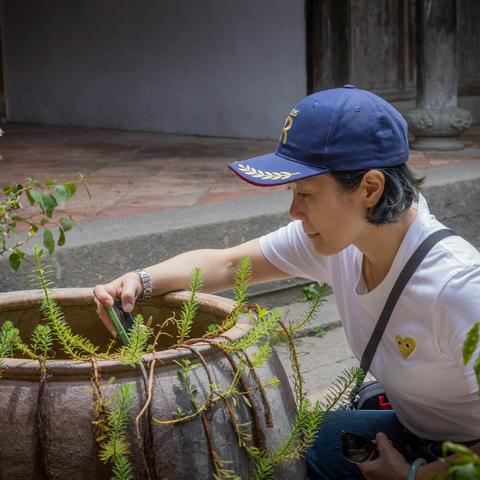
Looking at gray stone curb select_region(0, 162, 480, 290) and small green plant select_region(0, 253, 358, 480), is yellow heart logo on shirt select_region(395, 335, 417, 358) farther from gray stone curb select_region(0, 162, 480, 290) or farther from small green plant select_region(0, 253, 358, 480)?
gray stone curb select_region(0, 162, 480, 290)

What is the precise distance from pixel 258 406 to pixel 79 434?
34 cm

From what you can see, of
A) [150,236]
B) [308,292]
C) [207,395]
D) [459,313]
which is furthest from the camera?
[308,292]

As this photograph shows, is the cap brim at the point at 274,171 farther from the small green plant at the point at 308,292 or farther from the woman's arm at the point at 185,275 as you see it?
the small green plant at the point at 308,292

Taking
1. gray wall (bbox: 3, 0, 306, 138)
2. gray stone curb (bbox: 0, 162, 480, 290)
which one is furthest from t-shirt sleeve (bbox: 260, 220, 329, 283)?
gray wall (bbox: 3, 0, 306, 138)

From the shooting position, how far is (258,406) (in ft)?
6.22

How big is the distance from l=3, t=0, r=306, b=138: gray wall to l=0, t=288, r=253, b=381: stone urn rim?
230 inches

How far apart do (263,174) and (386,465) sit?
2.25 feet

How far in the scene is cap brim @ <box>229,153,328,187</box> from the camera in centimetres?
206

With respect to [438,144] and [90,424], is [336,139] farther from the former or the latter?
[438,144]

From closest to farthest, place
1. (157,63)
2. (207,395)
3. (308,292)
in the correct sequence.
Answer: (207,395) → (308,292) → (157,63)

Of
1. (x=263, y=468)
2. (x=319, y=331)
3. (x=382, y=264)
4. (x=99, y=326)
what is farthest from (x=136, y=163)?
(x=263, y=468)

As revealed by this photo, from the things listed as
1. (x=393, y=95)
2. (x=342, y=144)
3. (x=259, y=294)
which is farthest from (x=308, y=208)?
(x=393, y=95)

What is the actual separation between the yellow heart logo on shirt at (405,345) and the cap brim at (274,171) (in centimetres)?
42

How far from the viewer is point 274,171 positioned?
6.88 ft
